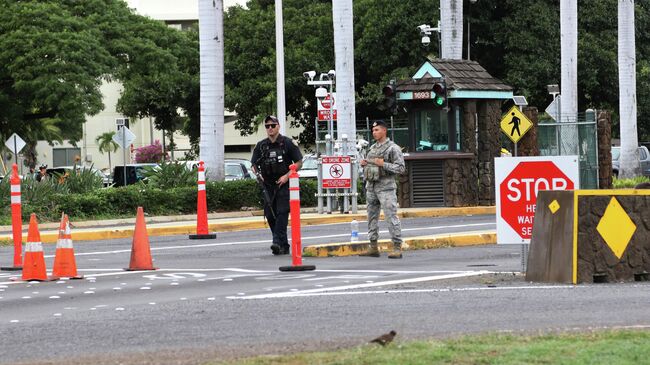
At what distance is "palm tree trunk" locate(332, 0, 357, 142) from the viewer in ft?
103

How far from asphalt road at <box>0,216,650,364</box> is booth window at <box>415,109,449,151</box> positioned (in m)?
14.1

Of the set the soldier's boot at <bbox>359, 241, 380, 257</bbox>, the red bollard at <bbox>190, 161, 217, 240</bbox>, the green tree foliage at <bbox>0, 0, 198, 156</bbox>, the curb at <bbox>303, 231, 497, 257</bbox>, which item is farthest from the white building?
the soldier's boot at <bbox>359, 241, 380, 257</bbox>

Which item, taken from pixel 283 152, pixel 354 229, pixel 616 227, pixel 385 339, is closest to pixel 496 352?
pixel 385 339

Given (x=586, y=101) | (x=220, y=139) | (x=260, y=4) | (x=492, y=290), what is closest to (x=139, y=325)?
(x=492, y=290)

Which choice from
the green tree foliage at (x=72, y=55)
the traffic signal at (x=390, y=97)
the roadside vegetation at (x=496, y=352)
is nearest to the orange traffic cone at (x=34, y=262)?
the roadside vegetation at (x=496, y=352)

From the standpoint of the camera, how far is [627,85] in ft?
149

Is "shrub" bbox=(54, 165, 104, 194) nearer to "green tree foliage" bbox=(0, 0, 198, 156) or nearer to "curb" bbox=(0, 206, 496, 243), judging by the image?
"curb" bbox=(0, 206, 496, 243)

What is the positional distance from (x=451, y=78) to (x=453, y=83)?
0.23 m

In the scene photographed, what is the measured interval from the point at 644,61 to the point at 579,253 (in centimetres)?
4493

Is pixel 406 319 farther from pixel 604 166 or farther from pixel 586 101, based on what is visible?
pixel 586 101

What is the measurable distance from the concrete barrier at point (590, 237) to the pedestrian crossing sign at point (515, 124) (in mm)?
18192

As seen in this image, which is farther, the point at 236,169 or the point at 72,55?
the point at 72,55

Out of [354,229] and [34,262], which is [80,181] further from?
[34,262]

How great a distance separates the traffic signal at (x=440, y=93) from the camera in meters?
31.4
